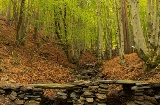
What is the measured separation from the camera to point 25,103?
974 centimetres

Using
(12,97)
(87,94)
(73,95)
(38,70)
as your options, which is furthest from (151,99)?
(38,70)

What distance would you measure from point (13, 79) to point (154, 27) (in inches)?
309

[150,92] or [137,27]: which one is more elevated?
[137,27]

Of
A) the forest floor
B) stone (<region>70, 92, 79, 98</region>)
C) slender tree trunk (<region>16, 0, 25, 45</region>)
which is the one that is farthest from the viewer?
slender tree trunk (<region>16, 0, 25, 45</region>)

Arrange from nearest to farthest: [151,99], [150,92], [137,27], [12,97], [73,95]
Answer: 1. [151,99]
2. [150,92]
3. [12,97]
4. [73,95]
5. [137,27]

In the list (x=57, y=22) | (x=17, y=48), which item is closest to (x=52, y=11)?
(x=57, y=22)

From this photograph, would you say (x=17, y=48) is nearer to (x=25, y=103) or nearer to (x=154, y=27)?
(x=25, y=103)

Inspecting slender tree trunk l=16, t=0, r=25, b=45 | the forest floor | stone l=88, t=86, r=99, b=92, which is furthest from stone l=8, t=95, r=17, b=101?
slender tree trunk l=16, t=0, r=25, b=45

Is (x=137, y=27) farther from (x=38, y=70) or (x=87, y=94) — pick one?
(x=38, y=70)

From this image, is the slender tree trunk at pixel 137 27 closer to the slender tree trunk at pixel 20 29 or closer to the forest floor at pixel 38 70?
the forest floor at pixel 38 70

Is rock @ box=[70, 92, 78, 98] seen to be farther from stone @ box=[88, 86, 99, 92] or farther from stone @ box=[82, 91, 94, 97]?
stone @ box=[88, 86, 99, 92]

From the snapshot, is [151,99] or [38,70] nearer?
[151,99]

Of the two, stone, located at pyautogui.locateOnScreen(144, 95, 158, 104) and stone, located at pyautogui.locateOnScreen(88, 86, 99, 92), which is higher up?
stone, located at pyautogui.locateOnScreen(88, 86, 99, 92)

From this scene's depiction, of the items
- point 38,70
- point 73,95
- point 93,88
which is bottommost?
point 73,95
